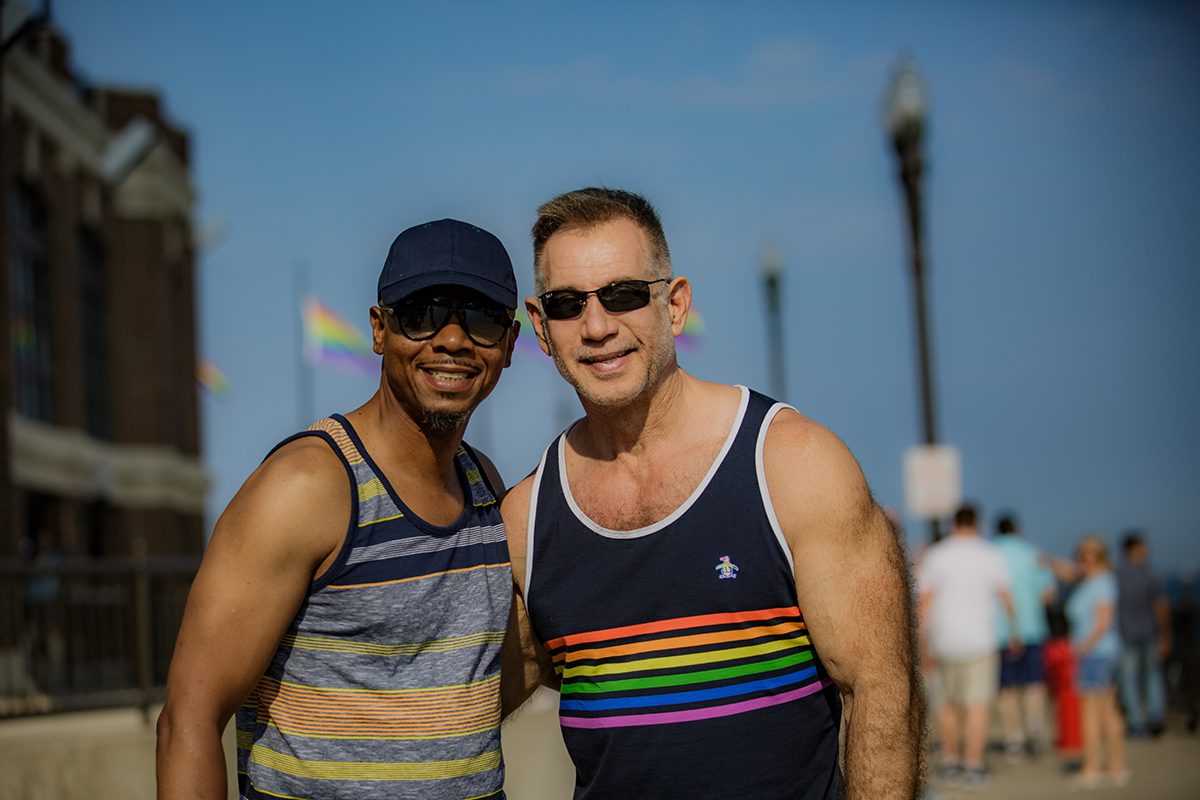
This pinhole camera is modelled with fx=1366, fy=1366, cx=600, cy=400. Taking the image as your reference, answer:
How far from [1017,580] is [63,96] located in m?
21.9

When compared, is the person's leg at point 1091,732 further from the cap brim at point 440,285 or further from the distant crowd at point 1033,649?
the cap brim at point 440,285

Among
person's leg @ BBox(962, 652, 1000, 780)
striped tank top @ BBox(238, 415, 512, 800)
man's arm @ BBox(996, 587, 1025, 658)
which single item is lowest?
person's leg @ BBox(962, 652, 1000, 780)

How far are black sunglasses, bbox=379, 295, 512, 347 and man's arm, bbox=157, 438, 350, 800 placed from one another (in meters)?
0.52

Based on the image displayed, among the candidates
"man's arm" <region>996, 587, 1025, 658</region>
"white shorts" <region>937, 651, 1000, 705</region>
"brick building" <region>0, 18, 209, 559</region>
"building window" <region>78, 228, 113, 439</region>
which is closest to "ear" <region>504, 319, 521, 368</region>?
"white shorts" <region>937, 651, 1000, 705</region>

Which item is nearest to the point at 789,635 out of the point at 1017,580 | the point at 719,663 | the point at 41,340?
the point at 719,663

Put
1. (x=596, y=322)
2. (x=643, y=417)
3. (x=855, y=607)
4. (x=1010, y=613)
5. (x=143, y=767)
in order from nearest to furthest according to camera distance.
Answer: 1. (x=855, y=607)
2. (x=596, y=322)
3. (x=643, y=417)
4. (x=143, y=767)
5. (x=1010, y=613)

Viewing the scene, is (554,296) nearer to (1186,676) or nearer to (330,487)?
(330,487)

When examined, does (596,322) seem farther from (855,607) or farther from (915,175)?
(915,175)

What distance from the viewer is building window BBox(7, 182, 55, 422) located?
81.6 feet

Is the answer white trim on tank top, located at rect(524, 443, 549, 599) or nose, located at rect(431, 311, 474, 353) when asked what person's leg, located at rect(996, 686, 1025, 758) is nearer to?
white trim on tank top, located at rect(524, 443, 549, 599)

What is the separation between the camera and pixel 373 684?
10.4ft

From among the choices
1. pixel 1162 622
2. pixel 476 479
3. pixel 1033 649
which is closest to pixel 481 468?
pixel 476 479

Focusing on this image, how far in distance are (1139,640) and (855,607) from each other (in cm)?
1106

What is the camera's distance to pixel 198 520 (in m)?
37.6
